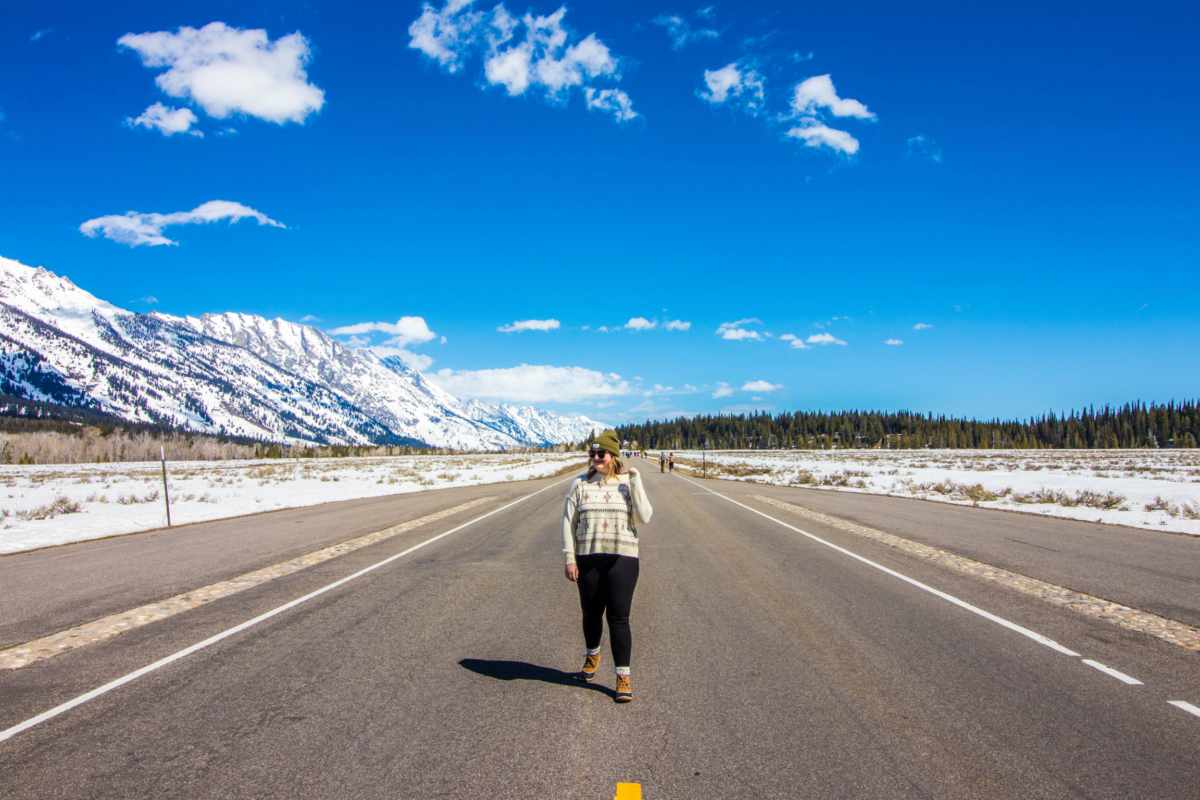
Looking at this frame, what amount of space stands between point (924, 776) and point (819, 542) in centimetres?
965

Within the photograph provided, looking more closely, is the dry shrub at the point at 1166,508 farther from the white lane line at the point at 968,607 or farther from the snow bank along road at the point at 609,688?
the white lane line at the point at 968,607

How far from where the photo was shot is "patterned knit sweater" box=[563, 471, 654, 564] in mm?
4707

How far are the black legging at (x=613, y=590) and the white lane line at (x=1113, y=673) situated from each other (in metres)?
4.00

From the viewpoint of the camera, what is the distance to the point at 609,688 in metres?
4.90

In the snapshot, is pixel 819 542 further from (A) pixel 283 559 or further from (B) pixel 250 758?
(B) pixel 250 758

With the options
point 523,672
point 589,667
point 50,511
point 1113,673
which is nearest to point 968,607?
point 1113,673

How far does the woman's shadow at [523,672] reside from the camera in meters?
4.95

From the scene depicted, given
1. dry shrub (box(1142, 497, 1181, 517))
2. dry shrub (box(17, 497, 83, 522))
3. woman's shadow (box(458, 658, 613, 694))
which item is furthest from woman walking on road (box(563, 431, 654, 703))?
dry shrub (box(17, 497, 83, 522))

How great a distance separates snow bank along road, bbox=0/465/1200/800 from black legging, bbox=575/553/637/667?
422 millimetres

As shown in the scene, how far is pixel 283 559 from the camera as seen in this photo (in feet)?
36.3

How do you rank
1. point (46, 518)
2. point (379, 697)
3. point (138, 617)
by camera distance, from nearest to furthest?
1. point (379, 697)
2. point (138, 617)
3. point (46, 518)

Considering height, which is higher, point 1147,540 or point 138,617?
point 138,617

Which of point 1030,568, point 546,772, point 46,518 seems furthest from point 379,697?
point 46,518

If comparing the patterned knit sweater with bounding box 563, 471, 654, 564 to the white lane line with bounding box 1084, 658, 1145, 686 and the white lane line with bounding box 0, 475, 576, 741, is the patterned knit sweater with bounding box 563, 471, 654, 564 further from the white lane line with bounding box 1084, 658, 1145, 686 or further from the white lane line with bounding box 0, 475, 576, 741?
the white lane line with bounding box 1084, 658, 1145, 686
